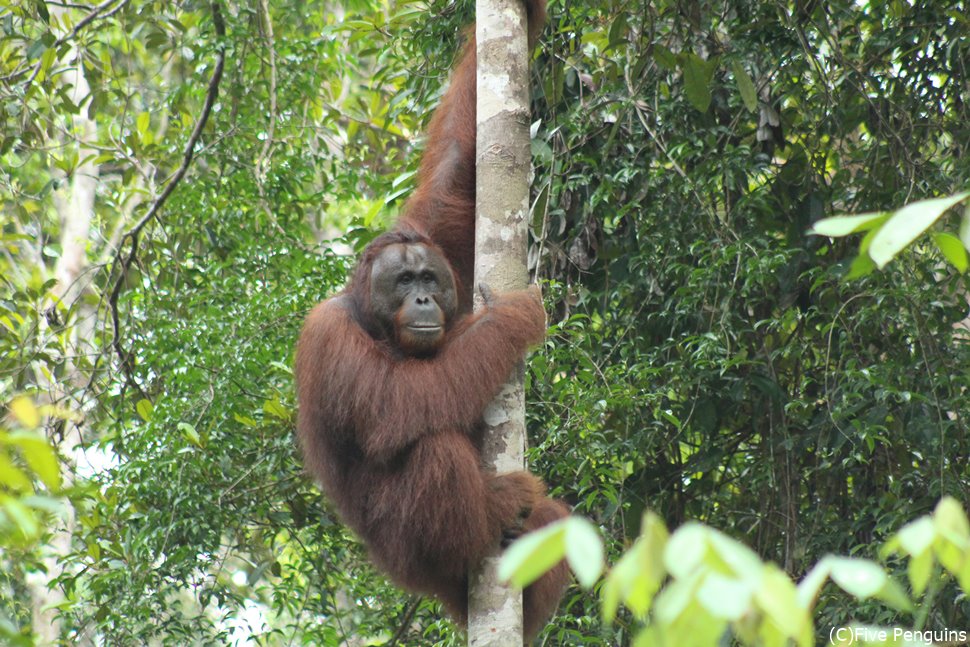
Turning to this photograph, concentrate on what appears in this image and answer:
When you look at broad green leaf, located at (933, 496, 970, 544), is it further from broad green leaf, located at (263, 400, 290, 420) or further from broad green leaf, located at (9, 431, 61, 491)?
broad green leaf, located at (263, 400, 290, 420)

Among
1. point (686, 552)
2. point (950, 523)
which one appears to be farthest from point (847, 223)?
point (686, 552)

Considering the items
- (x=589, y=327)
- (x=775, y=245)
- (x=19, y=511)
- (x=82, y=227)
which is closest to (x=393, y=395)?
(x=589, y=327)

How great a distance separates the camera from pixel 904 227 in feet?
4.74

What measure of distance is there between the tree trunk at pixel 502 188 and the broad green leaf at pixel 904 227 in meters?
2.02

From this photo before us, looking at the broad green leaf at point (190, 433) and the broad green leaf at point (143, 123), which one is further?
the broad green leaf at point (143, 123)

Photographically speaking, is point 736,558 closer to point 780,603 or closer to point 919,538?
point 780,603

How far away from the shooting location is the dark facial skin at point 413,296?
13.0 ft

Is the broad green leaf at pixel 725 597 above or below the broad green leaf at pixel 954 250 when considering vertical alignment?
below

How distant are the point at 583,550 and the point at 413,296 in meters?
2.80

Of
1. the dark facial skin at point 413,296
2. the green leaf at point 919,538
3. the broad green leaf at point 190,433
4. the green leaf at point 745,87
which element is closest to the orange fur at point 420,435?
the dark facial skin at point 413,296

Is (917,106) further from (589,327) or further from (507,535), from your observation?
(507,535)

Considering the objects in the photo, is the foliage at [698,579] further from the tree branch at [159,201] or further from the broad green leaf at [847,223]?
the tree branch at [159,201]

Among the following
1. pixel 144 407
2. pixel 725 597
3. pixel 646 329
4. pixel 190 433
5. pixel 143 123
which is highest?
pixel 725 597

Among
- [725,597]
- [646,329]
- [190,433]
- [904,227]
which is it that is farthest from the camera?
[646,329]
